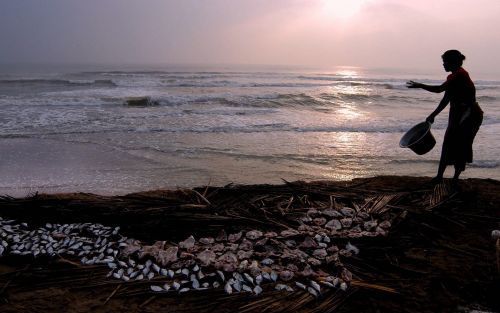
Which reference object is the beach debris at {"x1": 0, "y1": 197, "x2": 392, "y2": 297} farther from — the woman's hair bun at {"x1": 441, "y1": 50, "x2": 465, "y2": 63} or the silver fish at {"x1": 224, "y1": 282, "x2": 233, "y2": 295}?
the woman's hair bun at {"x1": 441, "y1": 50, "x2": 465, "y2": 63}

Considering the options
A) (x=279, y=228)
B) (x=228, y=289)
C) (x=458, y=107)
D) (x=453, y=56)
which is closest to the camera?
(x=228, y=289)

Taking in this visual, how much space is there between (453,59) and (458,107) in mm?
615

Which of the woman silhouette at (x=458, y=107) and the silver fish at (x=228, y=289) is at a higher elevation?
the woman silhouette at (x=458, y=107)

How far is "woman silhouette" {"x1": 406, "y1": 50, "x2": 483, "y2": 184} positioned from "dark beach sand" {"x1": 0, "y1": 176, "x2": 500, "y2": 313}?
52 centimetres

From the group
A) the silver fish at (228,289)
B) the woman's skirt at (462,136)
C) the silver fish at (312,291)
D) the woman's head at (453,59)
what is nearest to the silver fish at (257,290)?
the silver fish at (228,289)

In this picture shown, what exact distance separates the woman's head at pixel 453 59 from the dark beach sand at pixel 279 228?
1.62m

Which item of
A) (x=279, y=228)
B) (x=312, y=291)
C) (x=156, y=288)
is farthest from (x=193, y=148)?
(x=312, y=291)

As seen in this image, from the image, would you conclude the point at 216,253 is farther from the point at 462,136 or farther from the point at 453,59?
the point at 453,59

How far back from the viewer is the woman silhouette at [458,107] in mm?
5414

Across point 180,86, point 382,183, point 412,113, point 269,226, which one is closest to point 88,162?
point 269,226

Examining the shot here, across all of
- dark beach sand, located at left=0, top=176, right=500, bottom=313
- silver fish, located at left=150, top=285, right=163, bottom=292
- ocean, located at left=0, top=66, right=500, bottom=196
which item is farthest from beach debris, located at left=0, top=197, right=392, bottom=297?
ocean, located at left=0, top=66, right=500, bottom=196

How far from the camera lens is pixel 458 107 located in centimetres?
554

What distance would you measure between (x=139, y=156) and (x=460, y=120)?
18.8ft

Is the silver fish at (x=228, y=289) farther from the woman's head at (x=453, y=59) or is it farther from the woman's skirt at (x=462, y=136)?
the woman's head at (x=453, y=59)
